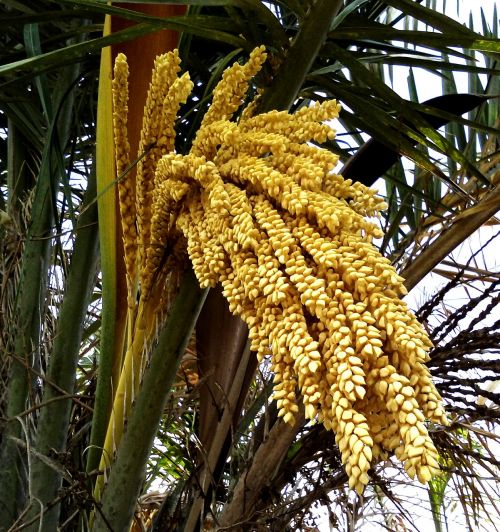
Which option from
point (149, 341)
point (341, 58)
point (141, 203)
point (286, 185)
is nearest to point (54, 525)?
point (149, 341)

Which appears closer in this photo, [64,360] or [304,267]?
[304,267]

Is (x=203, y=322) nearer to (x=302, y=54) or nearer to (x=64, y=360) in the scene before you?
(x=64, y=360)

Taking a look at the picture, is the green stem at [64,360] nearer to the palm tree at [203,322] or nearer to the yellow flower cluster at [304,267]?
the palm tree at [203,322]

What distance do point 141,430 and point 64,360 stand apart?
1.27ft

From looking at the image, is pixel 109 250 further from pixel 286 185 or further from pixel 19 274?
pixel 19 274

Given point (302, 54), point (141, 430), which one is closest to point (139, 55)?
point (302, 54)

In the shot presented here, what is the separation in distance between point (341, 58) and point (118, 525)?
670 mm

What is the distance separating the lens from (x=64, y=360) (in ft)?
3.86

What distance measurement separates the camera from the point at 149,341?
3.05ft

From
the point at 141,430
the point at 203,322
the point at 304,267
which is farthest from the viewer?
the point at 203,322

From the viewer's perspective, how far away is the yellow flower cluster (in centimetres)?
53

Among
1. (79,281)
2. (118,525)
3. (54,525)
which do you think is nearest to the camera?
(118,525)

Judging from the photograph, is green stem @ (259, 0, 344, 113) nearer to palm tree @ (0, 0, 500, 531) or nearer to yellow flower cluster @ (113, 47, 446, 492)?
palm tree @ (0, 0, 500, 531)

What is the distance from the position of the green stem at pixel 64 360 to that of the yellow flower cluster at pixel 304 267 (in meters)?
0.35
